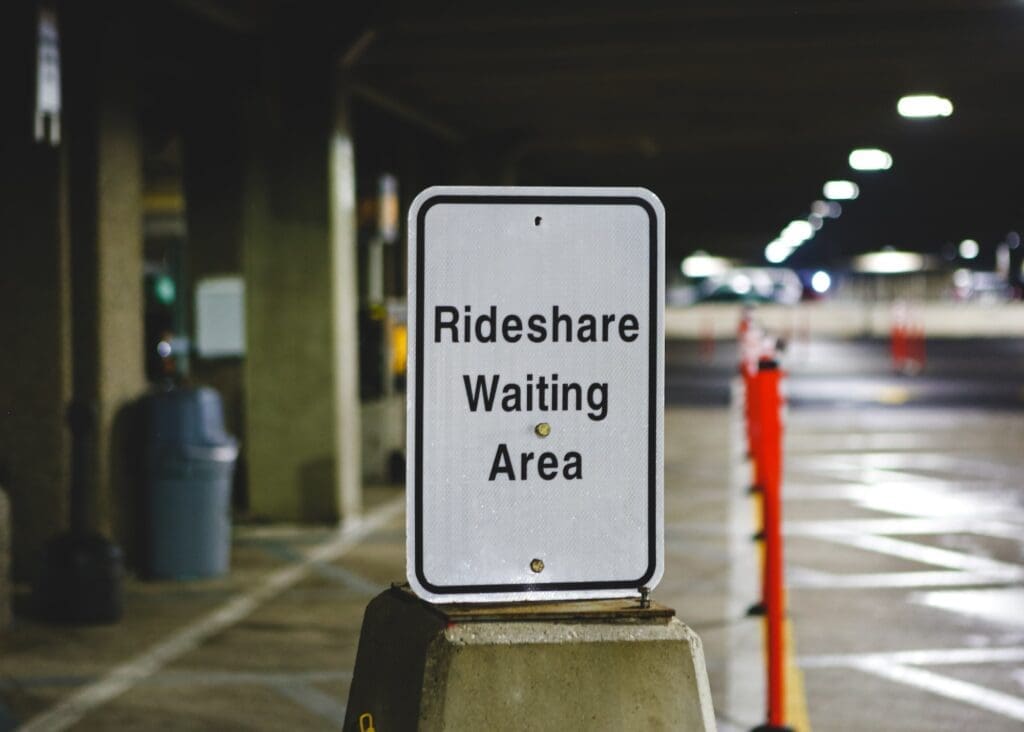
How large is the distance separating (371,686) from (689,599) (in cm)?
593

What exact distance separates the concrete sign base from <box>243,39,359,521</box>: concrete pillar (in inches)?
350

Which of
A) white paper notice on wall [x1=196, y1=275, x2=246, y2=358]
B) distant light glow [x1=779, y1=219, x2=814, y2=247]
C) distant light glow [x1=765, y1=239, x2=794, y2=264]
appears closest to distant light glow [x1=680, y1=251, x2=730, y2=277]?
distant light glow [x1=765, y1=239, x2=794, y2=264]

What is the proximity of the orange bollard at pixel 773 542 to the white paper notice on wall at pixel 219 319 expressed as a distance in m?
6.86

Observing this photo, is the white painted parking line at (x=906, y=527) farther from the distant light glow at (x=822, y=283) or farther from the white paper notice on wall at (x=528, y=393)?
the distant light glow at (x=822, y=283)

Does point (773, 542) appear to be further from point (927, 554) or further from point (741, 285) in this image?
point (741, 285)

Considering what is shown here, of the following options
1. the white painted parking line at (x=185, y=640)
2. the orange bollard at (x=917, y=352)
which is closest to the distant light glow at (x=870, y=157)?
the orange bollard at (x=917, y=352)

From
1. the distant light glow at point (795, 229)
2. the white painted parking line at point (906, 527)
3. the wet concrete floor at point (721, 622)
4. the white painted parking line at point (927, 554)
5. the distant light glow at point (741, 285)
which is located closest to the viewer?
the wet concrete floor at point (721, 622)

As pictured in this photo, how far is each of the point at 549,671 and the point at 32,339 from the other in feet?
22.5

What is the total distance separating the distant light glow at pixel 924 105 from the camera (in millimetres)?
15086

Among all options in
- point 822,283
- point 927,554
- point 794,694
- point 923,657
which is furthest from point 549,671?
point 822,283

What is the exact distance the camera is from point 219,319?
43.6 feet

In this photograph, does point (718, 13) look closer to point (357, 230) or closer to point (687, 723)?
point (357, 230)

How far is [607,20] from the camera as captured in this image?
11.2 meters

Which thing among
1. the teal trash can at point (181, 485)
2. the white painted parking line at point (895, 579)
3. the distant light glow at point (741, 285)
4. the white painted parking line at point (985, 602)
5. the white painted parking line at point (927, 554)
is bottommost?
the white painted parking line at point (985, 602)
